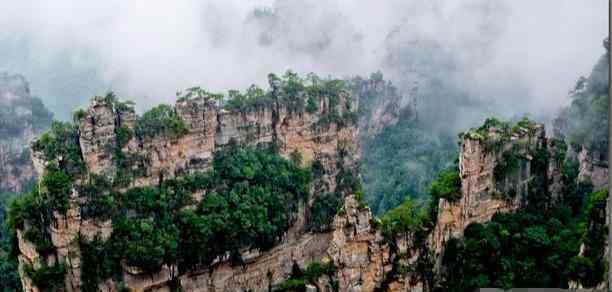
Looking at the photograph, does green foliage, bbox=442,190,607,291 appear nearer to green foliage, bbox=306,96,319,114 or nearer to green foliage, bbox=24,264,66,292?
green foliage, bbox=306,96,319,114

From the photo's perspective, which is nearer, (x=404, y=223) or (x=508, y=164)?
(x=404, y=223)

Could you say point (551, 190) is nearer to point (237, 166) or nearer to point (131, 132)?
point (237, 166)

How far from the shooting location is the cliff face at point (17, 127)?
3083 centimetres

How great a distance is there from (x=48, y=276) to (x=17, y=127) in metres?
17.7

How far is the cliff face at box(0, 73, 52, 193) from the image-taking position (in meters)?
30.8

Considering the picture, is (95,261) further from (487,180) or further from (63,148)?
(487,180)

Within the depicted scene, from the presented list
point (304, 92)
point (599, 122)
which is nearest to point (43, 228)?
point (304, 92)

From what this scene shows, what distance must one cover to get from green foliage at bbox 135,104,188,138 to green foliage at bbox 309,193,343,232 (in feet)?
14.0

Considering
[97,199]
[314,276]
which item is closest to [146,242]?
[97,199]

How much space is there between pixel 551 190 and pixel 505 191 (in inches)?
→ 42.8

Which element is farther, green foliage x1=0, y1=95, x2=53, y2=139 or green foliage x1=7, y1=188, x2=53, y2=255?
green foliage x1=0, y1=95, x2=53, y2=139

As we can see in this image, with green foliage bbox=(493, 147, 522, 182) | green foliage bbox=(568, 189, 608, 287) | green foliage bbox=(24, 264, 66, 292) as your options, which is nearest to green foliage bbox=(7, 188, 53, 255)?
green foliage bbox=(24, 264, 66, 292)

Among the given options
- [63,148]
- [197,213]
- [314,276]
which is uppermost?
[63,148]

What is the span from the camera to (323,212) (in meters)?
21.5
